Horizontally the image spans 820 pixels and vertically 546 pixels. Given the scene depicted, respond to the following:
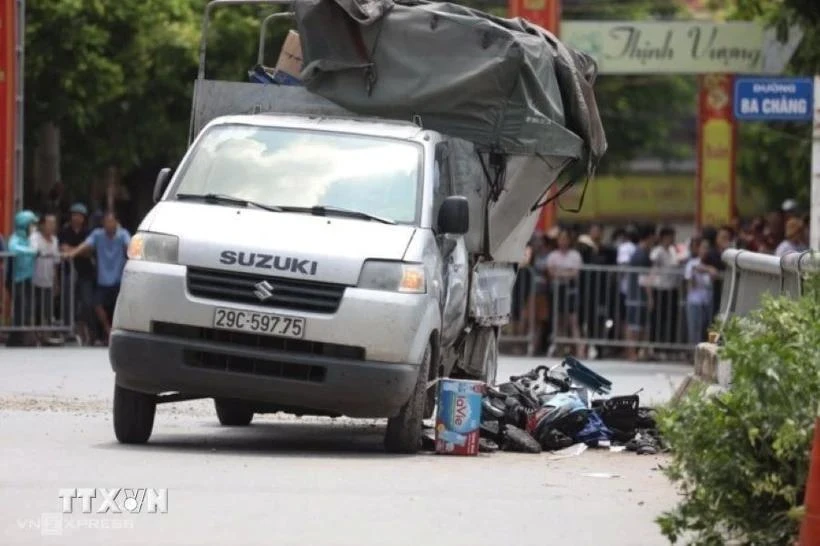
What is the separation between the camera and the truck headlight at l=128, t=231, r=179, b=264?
41.0ft

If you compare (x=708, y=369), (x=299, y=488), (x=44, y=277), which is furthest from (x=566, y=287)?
(x=299, y=488)

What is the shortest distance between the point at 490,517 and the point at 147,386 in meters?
3.34

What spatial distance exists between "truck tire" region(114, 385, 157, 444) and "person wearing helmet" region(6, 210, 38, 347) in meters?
13.7

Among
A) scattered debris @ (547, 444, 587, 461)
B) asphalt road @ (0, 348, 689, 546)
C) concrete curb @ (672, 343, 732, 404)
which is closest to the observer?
asphalt road @ (0, 348, 689, 546)

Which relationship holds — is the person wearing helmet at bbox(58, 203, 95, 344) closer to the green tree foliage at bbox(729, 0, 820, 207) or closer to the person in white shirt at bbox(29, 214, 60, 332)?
the person in white shirt at bbox(29, 214, 60, 332)

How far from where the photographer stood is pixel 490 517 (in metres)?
9.77

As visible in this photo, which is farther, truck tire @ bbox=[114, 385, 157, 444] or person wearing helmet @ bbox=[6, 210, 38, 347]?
person wearing helmet @ bbox=[6, 210, 38, 347]

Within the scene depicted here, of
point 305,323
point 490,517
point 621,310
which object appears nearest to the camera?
point 490,517

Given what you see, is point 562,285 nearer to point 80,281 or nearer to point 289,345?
point 80,281

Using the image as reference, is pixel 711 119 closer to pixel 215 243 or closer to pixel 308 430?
pixel 308 430

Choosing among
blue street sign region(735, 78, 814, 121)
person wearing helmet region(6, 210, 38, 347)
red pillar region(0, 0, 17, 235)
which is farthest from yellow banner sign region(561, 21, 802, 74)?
person wearing helmet region(6, 210, 38, 347)

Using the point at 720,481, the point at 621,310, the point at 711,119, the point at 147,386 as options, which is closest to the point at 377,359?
the point at 147,386

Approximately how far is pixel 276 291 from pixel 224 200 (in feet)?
3.30

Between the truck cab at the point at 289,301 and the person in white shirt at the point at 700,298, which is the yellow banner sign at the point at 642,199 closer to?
the person in white shirt at the point at 700,298
